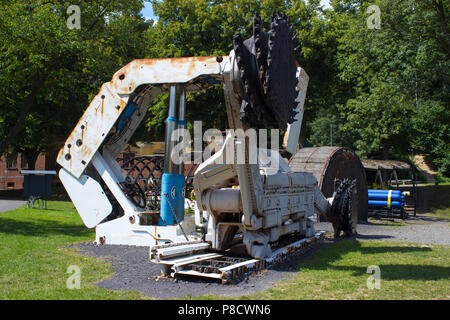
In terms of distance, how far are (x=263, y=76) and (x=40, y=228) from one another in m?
9.95

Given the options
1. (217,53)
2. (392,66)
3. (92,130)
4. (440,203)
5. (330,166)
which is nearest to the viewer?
(92,130)

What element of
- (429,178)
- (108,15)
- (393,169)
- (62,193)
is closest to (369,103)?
(393,169)

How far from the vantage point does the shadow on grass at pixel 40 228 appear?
12797 millimetres

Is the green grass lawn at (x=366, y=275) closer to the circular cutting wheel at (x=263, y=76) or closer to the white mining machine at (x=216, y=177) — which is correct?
the white mining machine at (x=216, y=177)

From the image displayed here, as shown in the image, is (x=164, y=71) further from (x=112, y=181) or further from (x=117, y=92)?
(x=112, y=181)

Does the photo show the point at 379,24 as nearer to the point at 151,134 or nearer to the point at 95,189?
the point at 95,189

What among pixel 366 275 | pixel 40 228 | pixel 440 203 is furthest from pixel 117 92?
pixel 440 203

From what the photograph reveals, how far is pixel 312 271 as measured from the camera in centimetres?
768

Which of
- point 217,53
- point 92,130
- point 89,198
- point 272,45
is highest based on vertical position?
point 217,53

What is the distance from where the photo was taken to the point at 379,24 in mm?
20984

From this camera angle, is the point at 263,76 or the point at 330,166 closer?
the point at 263,76

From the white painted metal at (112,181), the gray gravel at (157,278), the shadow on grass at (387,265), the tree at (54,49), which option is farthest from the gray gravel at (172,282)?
the tree at (54,49)

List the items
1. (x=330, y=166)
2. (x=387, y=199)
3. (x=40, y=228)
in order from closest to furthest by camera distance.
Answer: (x=40, y=228) → (x=330, y=166) → (x=387, y=199)

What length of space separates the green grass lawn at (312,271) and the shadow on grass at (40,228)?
243 mm
